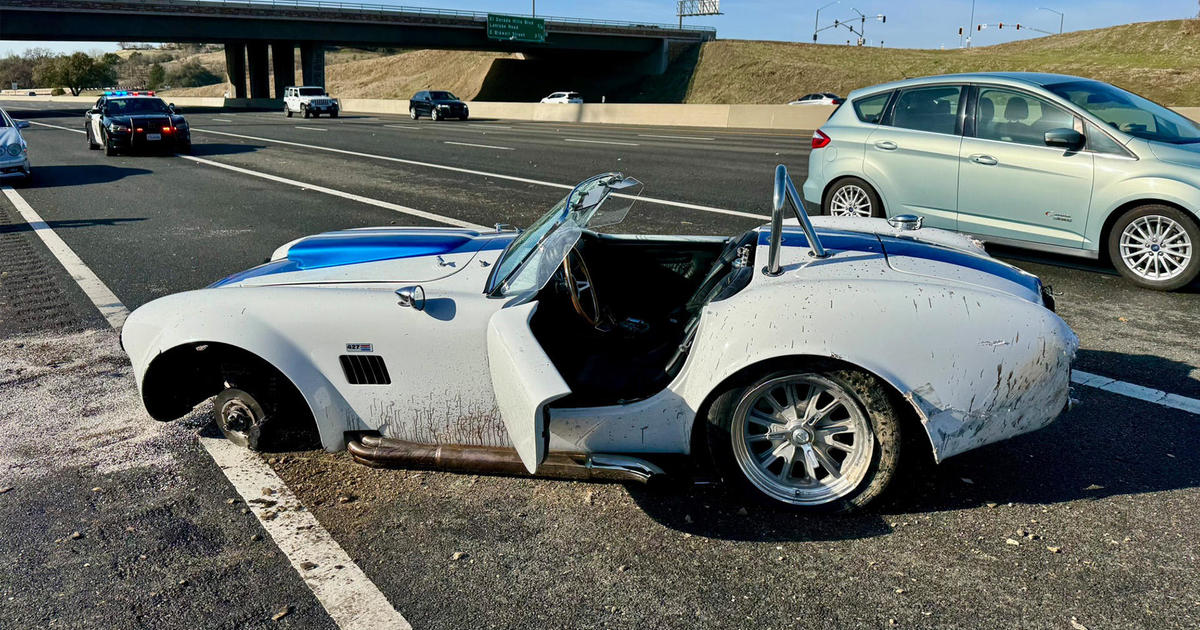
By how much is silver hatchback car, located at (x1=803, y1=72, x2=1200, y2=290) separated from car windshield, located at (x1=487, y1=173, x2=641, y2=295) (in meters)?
4.49

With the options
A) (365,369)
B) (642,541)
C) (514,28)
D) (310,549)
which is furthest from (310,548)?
(514,28)

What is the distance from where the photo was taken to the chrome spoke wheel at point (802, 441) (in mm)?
3141

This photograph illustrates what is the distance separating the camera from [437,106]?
4100cm

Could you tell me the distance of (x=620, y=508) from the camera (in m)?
3.36

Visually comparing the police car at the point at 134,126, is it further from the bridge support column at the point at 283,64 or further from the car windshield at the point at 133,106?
the bridge support column at the point at 283,64

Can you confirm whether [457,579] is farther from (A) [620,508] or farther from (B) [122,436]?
(B) [122,436]

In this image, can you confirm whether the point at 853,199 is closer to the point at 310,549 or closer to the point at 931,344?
the point at 931,344

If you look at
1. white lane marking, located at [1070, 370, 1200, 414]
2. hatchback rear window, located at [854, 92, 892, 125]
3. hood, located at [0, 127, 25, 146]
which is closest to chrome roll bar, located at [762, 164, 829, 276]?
white lane marking, located at [1070, 370, 1200, 414]

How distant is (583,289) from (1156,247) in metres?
4.95

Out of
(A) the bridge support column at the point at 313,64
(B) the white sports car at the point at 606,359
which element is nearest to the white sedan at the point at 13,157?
(B) the white sports car at the point at 606,359

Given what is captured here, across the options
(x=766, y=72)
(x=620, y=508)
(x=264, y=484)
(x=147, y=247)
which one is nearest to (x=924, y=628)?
(x=620, y=508)

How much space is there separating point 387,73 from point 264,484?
9920 cm

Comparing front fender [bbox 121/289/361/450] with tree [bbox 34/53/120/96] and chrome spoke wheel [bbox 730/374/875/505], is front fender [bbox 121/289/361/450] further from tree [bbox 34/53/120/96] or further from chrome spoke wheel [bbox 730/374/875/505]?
tree [bbox 34/53/120/96]

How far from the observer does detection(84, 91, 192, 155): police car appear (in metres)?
18.6
